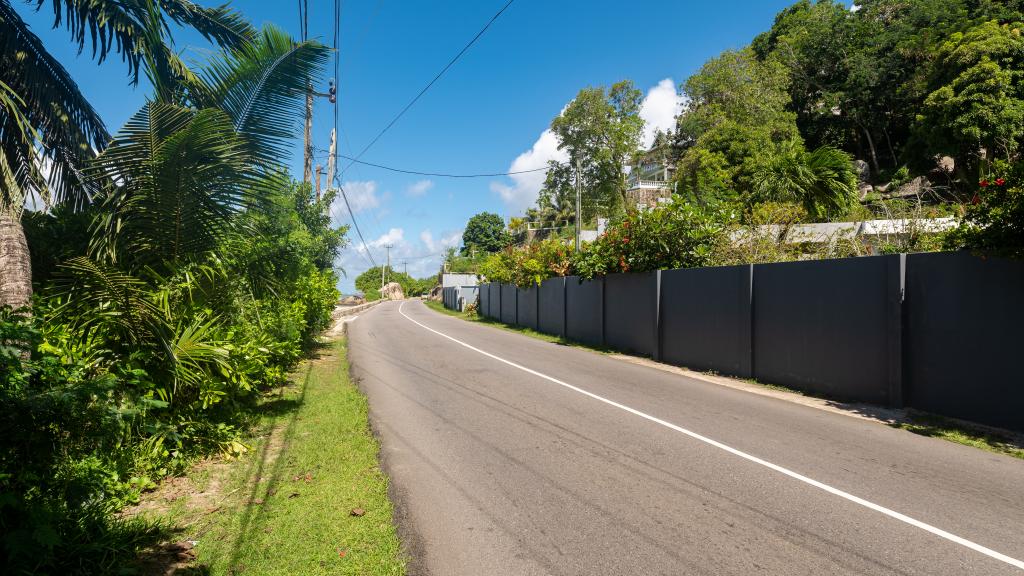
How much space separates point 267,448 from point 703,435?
5.04 metres

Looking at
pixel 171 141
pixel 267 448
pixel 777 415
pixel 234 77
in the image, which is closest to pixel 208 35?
pixel 234 77

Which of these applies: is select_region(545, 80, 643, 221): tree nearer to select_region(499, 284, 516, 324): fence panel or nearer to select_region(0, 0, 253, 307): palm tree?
select_region(499, 284, 516, 324): fence panel

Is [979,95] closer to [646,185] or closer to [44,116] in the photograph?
[646,185]

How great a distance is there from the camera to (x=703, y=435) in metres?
6.55

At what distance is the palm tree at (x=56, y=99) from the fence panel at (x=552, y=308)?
15721mm

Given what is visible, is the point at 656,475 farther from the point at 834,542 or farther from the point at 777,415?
the point at 777,415

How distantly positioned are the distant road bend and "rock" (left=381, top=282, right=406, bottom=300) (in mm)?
88373

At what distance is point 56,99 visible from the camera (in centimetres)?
586

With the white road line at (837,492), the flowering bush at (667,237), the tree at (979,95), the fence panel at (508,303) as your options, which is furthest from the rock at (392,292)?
the white road line at (837,492)

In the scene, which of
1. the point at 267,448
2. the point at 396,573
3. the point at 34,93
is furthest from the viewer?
the point at 267,448

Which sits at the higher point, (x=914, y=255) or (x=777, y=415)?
(x=914, y=255)

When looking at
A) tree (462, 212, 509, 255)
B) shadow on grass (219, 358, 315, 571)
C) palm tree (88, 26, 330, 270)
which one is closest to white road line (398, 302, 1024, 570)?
shadow on grass (219, 358, 315, 571)

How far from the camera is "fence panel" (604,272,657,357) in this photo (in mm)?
14391

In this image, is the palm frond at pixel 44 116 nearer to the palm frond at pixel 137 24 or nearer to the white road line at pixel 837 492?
the palm frond at pixel 137 24
